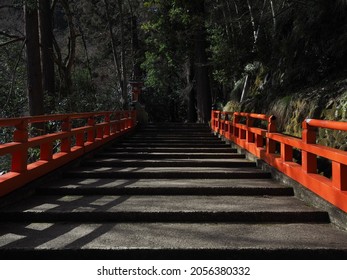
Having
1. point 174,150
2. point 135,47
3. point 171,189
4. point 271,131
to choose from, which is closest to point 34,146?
point 171,189

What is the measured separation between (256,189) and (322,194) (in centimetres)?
124

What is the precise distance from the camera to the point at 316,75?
9.59 meters

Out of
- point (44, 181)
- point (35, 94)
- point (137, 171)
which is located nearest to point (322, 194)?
point (137, 171)

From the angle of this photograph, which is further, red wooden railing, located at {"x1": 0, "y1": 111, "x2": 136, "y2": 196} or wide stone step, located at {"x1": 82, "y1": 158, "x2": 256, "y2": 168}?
wide stone step, located at {"x1": 82, "y1": 158, "x2": 256, "y2": 168}

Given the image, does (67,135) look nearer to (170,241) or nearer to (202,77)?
(170,241)

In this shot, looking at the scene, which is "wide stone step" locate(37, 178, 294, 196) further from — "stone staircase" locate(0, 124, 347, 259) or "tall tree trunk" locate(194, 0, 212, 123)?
"tall tree trunk" locate(194, 0, 212, 123)

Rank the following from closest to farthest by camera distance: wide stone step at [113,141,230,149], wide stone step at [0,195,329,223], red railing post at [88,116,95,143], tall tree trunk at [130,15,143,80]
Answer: wide stone step at [0,195,329,223], red railing post at [88,116,95,143], wide stone step at [113,141,230,149], tall tree trunk at [130,15,143,80]

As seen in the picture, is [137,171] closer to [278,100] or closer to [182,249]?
[182,249]

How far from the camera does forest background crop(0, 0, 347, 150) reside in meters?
9.29

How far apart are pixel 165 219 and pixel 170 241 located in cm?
81

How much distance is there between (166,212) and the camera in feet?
14.7

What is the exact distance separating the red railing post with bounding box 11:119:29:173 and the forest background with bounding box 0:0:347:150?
5.11 metres

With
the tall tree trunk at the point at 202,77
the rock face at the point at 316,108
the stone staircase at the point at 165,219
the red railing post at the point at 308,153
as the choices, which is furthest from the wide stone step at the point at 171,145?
the tall tree trunk at the point at 202,77

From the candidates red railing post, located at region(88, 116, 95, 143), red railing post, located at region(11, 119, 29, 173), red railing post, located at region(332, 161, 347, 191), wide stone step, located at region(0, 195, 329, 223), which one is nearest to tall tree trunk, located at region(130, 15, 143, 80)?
red railing post, located at region(88, 116, 95, 143)
